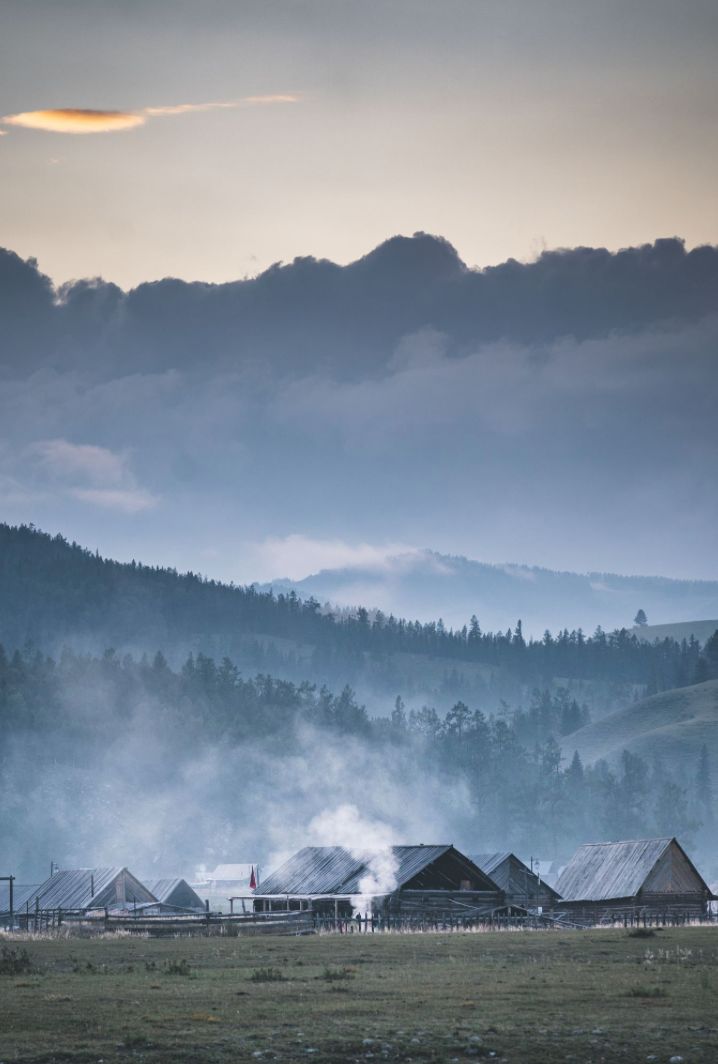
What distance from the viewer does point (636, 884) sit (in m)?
103

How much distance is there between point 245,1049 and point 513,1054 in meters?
5.10

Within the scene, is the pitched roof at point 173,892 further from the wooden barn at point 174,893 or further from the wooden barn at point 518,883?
the wooden barn at point 518,883

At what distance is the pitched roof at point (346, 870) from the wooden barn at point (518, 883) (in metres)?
8.74

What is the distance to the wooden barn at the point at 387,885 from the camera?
101m

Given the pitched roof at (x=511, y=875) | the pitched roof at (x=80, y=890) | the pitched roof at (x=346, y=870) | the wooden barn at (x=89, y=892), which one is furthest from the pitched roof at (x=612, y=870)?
the pitched roof at (x=80, y=890)

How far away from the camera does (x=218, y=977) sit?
47.6 metres

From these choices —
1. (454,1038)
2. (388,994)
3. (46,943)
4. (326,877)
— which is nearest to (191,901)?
(326,877)

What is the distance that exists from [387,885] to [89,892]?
93.9 ft

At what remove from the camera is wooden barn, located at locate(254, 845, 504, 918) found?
333ft

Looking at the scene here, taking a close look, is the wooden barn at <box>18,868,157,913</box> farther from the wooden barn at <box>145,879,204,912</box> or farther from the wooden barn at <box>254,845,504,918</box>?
the wooden barn at <box>254,845,504,918</box>

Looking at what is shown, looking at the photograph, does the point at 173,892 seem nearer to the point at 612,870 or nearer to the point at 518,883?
the point at 518,883

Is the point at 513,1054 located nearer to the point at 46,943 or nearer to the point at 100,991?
the point at 100,991

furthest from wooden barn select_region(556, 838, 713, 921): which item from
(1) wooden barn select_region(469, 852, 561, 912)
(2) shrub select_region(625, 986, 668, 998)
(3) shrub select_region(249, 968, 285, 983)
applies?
(2) shrub select_region(625, 986, 668, 998)

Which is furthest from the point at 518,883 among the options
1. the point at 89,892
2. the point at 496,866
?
the point at 89,892
